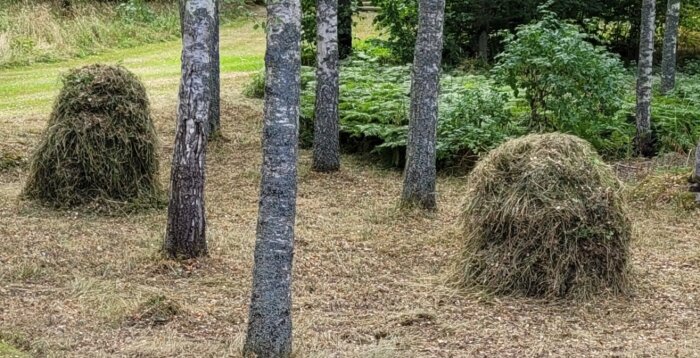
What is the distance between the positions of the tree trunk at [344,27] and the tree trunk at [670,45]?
5805 millimetres

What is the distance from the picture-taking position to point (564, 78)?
11.2 meters

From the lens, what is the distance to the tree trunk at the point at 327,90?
10.9 m

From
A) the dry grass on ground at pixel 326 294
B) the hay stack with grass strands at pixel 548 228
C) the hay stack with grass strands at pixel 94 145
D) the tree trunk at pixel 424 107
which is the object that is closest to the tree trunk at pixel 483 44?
the dry grass on ground at pixel 326 294

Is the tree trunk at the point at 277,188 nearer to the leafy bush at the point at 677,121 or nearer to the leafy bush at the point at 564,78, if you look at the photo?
the leafy bush at the point at 564,78

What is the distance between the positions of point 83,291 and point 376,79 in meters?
8.71

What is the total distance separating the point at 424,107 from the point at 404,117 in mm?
3377

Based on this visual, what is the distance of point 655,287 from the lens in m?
7.04

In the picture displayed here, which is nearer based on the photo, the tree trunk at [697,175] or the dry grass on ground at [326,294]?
the dry grass on ground at [326,294]

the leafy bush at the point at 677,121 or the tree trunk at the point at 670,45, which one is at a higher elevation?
the tree trunk at the point at 670,45

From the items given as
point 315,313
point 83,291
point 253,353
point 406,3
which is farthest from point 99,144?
point 406,3

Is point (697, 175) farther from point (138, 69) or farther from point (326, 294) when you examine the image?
point (138, 69)

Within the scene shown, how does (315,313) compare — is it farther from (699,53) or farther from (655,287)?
(699,53)

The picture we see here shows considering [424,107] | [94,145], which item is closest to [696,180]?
[424,107]

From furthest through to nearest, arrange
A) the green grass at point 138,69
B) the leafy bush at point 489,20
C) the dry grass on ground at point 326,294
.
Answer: the leafy bush at point 489,20 < the green grass at point 138,69 < the dry grass on ground at point 326,294
